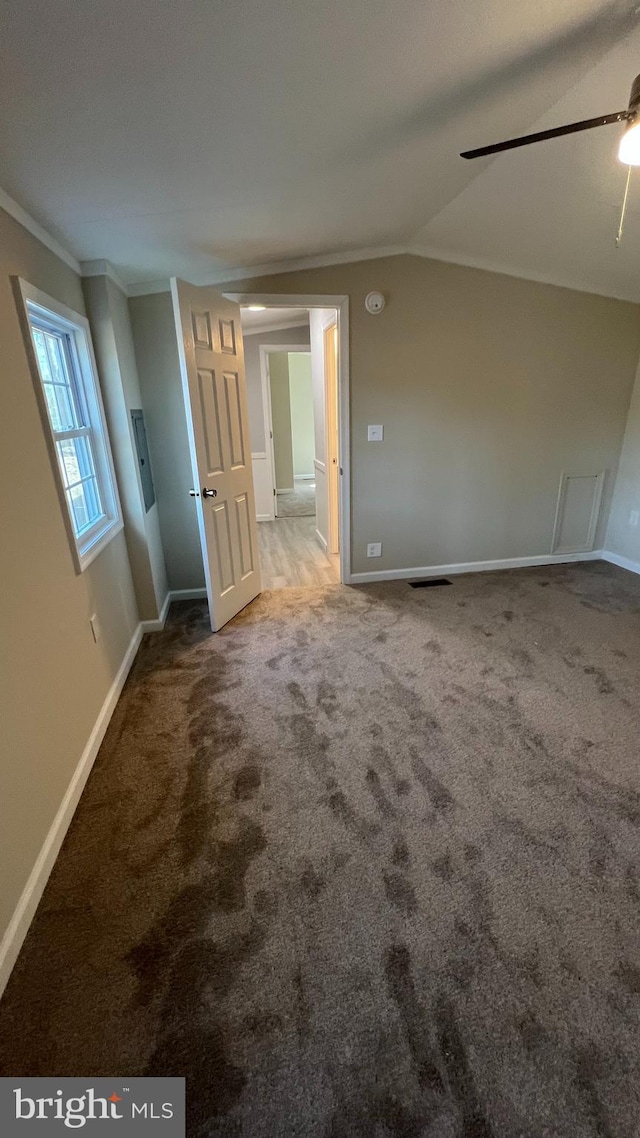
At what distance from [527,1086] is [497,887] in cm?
44

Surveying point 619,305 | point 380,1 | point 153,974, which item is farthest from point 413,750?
point 619,305

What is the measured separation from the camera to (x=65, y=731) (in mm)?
1752

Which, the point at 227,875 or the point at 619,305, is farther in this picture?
the point at 619,305

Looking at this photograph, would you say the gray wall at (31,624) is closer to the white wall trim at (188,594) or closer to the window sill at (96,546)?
the window sill at (96,546)

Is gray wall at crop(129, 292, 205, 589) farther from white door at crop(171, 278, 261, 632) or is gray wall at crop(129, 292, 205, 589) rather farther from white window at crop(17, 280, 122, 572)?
white window at crop(17, 280, 122, 572)

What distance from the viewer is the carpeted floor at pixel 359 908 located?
1019 millimetres

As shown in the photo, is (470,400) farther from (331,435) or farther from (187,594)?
(187,594)

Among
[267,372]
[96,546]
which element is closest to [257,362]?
[267,372]

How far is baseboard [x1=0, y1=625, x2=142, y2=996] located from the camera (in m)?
1.24

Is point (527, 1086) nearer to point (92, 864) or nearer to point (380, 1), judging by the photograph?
point (92, 864)

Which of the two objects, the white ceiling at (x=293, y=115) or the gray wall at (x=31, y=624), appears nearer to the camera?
the white ceiling at (x=293, y=115)

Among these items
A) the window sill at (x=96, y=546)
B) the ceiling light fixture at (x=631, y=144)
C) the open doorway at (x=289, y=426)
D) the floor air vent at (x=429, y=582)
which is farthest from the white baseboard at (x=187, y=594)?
the ceiling light fixture at (x=631, y=144)

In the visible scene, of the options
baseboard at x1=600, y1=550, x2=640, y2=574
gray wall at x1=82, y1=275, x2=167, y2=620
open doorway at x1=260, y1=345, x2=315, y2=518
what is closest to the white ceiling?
gray wall at x1=82, y1=275, x2=167, y2=620

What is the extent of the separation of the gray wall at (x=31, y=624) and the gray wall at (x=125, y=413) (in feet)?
1.32
